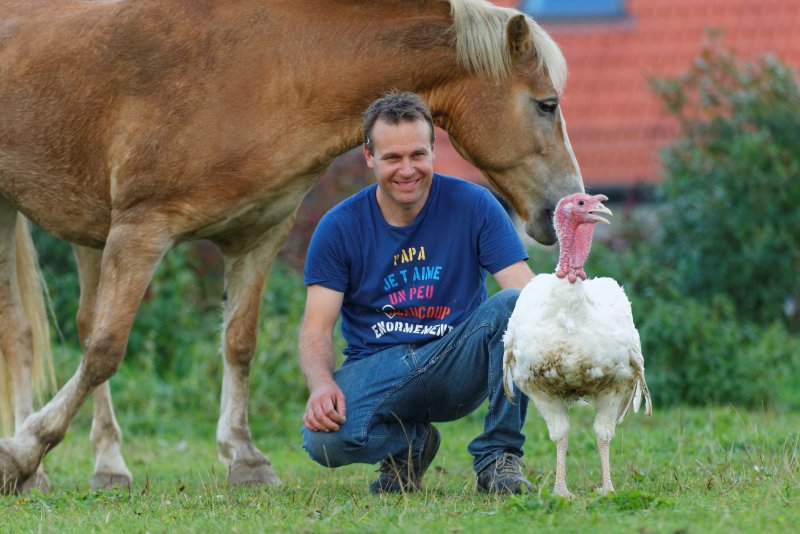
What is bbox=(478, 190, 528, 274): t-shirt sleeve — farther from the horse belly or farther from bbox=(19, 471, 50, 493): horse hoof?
bbox=(19, 471, 50, 493): horse hoof

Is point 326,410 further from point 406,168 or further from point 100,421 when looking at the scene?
point 100,421

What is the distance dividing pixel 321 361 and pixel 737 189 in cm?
571

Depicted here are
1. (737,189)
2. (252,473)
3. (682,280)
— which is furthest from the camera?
(682,280)

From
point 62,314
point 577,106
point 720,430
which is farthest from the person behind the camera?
point 577,106

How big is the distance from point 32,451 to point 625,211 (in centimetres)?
685

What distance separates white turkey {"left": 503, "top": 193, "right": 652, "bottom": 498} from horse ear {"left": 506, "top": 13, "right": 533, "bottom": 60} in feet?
3.78

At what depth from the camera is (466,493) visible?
5105 mm

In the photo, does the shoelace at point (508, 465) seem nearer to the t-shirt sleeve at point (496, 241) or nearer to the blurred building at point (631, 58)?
the t-shirt sleeve at point (496, 241)

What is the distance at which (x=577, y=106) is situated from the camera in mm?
12773

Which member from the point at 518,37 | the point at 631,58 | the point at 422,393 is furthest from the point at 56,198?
the point at 631,58

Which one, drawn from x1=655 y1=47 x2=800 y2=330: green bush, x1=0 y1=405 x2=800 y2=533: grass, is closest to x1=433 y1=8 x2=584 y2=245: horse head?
x1=0 y1=405 x2=800 y2=533: grass

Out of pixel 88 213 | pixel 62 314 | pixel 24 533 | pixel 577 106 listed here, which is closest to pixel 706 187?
pixel 577 106

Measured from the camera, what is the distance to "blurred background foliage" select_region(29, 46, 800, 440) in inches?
Result: 343

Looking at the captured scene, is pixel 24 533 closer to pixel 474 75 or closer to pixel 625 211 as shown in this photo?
pixel 474 75
